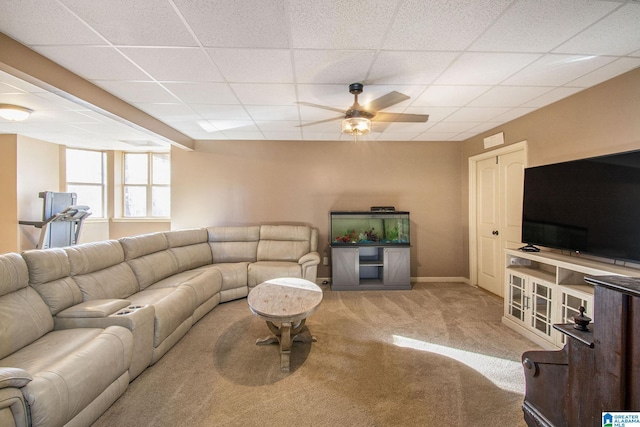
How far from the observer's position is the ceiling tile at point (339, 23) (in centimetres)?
151

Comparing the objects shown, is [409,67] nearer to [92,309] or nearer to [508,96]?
[508,96]

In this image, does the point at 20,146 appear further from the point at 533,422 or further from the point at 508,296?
the point at 508,296

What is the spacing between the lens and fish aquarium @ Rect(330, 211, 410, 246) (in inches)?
173

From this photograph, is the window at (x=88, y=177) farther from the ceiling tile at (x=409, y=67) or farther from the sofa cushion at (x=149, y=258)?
the ceiling tile at (x=409, y=67)

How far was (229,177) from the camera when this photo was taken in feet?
Answer: 15.6

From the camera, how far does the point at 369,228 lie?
4.58 m

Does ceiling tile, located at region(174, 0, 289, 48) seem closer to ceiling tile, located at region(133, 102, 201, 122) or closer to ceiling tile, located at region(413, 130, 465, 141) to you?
ceiling tile, located at region(133, 102, 201, 122)

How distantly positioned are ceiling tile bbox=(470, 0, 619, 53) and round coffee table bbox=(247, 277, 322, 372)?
245 cm

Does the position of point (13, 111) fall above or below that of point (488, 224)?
above

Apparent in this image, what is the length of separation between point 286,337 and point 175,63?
2511 mm

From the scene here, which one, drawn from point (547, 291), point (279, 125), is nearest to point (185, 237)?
point (279, 125)

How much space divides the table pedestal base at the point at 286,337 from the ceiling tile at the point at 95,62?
2528 millimetres

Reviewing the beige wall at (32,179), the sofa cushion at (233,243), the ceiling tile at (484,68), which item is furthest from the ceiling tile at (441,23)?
the beige wall at (32,179)

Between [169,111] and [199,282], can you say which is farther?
[169,111]
